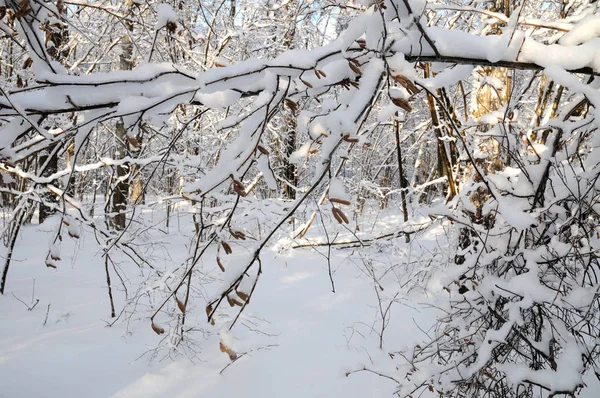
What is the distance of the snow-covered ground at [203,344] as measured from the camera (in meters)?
3.62

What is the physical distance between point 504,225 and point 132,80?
174 cm

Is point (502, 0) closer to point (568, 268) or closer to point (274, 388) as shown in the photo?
point (568, 268)

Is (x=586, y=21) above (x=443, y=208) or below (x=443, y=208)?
above

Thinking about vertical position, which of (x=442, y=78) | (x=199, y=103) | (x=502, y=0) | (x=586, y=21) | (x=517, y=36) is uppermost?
(x=502, y=0)

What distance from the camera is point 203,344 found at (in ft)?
14.5

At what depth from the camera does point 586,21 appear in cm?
138

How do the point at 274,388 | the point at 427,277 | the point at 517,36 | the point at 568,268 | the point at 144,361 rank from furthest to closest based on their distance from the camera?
the point at 427,277, the point at 144,361, the point at 274,388, the point at 568,268, the point at 517,36

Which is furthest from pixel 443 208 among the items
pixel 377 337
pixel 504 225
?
pixel 377 337

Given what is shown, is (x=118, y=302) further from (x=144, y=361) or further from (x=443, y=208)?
(x=443, y=208)

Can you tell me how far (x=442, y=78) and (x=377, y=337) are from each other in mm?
3784

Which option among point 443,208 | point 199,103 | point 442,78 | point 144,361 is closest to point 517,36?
point 442,78

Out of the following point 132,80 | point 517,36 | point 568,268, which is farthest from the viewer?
point 568,268

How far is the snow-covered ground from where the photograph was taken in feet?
11.9

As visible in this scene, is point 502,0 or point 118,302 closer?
point 502,0
